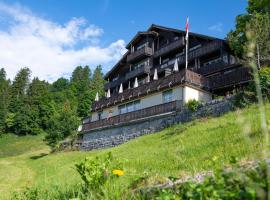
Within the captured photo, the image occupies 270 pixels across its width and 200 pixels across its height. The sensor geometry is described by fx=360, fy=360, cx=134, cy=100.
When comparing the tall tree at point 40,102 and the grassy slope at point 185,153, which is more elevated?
the tall tree at point 40,102

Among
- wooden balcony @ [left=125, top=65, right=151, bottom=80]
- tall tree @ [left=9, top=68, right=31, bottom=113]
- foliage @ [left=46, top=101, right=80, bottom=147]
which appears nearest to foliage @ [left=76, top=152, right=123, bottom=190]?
wooden balcony @ [left=125, top=65, right=151, bottom=80]

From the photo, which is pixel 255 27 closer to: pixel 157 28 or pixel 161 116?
pixel 161 116

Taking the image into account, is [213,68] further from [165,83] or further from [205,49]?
[165,83]

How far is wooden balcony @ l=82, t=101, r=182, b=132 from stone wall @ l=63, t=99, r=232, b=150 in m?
0.44

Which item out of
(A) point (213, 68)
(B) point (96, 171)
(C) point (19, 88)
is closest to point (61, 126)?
(A) point (213, 68)

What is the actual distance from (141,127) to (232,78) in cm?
868

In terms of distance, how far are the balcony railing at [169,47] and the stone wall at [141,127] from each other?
36.6 feet

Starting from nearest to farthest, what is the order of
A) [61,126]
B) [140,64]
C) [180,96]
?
[180,96] < [61,126] < [140,64]

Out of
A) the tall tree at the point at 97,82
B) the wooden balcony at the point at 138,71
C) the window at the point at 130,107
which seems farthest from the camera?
the tall tree at the point at 97,82

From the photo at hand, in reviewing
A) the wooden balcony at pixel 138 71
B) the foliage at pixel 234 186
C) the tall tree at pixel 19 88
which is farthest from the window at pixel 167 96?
the tall tree at pixel 19 88

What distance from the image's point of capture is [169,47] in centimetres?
4038

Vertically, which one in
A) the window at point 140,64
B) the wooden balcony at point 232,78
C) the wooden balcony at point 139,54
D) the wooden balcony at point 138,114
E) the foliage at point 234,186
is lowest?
the foliage at point 234,186

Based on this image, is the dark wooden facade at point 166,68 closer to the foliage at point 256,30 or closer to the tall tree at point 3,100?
the foliage at point 256,30

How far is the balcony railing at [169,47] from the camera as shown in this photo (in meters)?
38.7
